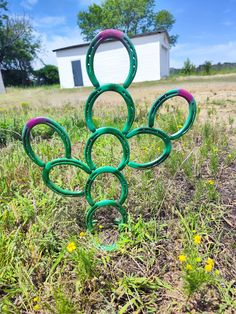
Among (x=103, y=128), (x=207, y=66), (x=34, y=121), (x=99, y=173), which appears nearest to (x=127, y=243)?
(x=99, y=173)

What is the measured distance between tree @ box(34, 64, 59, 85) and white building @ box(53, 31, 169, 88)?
4274 mm

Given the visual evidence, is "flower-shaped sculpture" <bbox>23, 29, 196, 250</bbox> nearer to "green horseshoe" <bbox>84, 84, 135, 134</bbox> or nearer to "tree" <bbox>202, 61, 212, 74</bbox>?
"green horseshoe" <bbox>84, 84, 135, 134</bbox>

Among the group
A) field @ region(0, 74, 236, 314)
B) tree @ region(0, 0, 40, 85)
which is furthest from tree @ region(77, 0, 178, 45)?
field @ region(0, 74, 236, 314)

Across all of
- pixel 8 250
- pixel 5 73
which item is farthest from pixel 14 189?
pixel 5 73

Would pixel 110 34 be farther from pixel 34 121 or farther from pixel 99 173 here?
pixel 99 173

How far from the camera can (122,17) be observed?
31.2 metres

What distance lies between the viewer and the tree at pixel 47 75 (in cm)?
2389

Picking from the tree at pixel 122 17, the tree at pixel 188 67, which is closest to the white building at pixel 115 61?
the tree at pixel 188 67

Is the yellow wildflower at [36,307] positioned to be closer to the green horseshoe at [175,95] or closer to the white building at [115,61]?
the green horseshoe at [175,95]

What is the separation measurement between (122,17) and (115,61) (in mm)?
17429

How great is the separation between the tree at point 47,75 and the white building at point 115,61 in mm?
4274

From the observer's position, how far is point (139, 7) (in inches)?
1228

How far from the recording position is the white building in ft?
55.7

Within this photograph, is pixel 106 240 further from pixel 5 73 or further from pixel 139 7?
pixel 139 7
